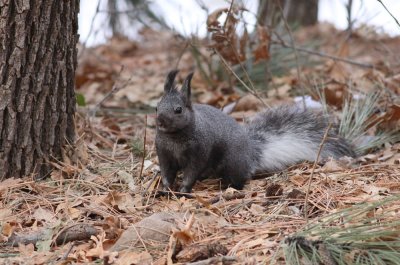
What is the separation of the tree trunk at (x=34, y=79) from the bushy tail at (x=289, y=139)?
1284 mm

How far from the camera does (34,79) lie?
3.51 meters

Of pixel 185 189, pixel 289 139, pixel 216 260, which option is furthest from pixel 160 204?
Answer: pixel 289 139

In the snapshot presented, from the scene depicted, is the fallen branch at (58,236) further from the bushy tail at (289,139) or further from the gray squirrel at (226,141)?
the bushy tail at (289,139)

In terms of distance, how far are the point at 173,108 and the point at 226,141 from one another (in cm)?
49

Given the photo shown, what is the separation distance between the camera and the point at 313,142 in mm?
4109

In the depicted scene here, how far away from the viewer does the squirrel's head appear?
11.2ft

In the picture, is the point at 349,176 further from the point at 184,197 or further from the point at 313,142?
the point at 184,197

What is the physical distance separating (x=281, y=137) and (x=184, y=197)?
0.99 meters

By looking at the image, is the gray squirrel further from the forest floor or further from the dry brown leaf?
the dry brown leaf

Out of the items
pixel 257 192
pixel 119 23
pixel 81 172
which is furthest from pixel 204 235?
pixel 119 23

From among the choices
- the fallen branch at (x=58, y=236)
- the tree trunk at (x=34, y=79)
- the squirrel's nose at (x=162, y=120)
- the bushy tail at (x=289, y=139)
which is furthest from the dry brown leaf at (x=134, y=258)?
the bushy tail at (x=289, y=139)

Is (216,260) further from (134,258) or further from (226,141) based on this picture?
(226,141)

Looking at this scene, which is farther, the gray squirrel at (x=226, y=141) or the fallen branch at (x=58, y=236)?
the gray squirrel at (x=226, y=141)

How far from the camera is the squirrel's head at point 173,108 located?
340 centimetres
